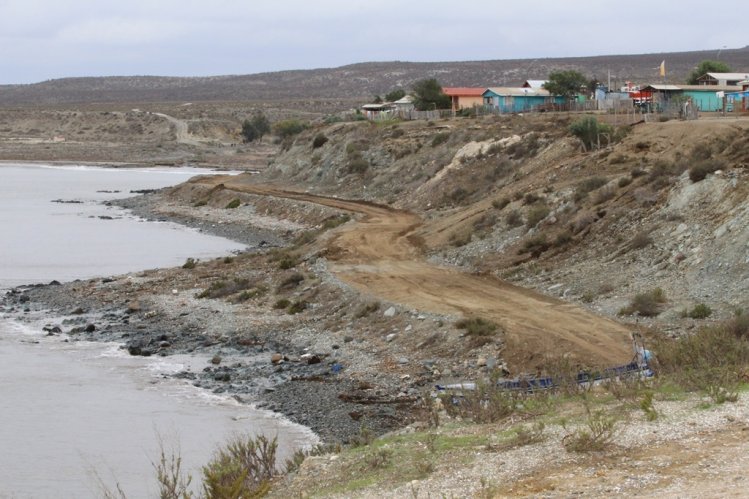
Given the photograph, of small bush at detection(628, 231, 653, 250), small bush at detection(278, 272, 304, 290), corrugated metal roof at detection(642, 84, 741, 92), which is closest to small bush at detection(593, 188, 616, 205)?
small bush at detection(628, 231, 653, 250)

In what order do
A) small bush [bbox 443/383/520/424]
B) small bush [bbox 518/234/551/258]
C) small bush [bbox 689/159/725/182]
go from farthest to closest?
small bush [bbox 518/234/551/258] → small bush [bbox 689/159/725/182] → small bush [bbox 443/383/520/424]

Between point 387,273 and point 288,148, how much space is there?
45233mm

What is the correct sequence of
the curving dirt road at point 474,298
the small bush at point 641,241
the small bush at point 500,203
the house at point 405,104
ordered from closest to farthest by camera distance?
the curving dirt road at point 474,298 → the small bush at point 641,241 → the small bush at point 500,203 → the house at point 405,104

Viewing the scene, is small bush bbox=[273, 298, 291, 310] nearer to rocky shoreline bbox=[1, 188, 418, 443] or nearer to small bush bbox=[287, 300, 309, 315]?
small bush bbox=[287, 300, 309, 315]

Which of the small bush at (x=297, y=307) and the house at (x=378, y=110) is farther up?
the house at (x=378, y=110)

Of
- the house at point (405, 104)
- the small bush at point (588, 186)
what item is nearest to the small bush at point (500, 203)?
the small bush at point (588, 186)

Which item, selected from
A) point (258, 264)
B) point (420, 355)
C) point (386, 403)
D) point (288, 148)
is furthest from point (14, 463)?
point (288, 148)

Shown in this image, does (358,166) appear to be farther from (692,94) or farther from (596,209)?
(596,209)

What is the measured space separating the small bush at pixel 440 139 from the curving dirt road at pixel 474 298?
1485 centimetres

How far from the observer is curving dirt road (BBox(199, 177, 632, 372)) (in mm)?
21062

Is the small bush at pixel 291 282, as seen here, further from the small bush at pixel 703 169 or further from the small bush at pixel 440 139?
the small bush at pixel 440 139

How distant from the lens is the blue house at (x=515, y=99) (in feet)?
242

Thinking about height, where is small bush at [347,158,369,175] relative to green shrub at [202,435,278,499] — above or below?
below

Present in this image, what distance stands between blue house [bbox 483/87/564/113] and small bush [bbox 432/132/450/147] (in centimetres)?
1471
